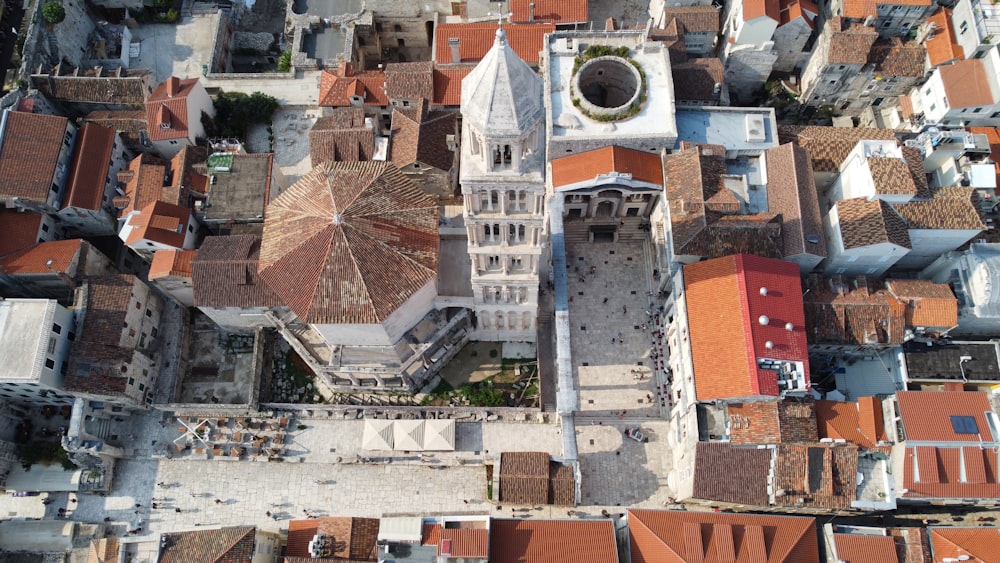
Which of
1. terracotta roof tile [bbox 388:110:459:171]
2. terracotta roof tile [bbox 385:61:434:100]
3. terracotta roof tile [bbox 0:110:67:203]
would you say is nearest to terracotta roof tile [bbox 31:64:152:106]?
terracotta roof tile [bbox 0:110:67:203]

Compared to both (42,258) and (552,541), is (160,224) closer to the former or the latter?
(42,258)

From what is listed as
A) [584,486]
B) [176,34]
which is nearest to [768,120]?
[584,486]

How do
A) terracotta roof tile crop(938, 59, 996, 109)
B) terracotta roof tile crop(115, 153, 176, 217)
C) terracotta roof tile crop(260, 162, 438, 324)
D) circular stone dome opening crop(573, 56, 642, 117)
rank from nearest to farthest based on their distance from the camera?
terracotta roof tile crop(260, 162, 438, 324)
circular stone dome opening crop(573, 56, 642, 117)
terracotta roof tile crop(938, 59, 996, 109)
terracotta roof tile crop(115, 153, 176, 217)

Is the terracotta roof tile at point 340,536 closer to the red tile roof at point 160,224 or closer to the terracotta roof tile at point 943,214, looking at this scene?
the red tile roof at point 160,224

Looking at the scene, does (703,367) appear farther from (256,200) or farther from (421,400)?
(256,200)

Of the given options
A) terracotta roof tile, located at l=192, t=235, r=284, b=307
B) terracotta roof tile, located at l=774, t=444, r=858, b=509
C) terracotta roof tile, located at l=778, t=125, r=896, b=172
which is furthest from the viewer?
terracotta roof tile, located at l=778, t=125, r=896, b=172

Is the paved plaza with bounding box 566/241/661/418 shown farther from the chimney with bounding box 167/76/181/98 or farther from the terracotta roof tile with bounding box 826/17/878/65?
the chimney with bounding box 167/76/181/98
